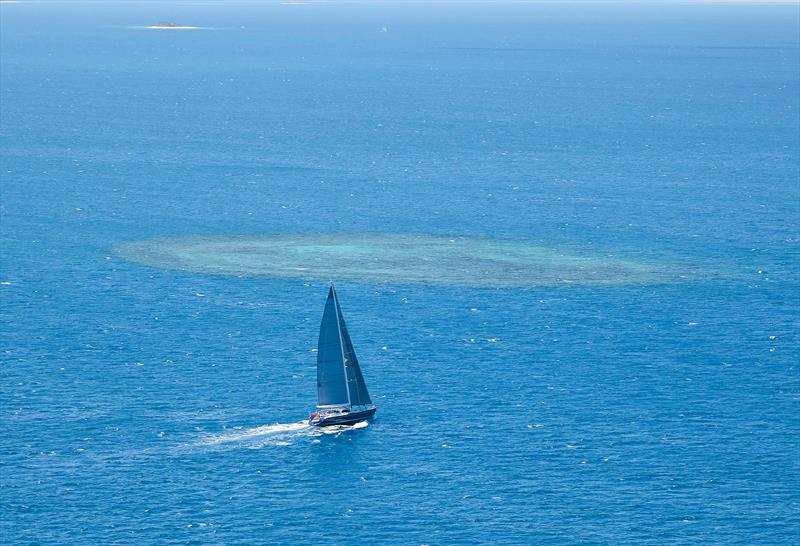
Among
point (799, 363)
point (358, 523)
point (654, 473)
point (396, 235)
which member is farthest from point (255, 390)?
point (396, 235)

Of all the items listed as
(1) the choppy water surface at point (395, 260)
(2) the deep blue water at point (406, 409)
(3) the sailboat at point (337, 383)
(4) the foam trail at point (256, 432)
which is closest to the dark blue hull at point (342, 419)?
(3) the sailboat at point (337, 383)

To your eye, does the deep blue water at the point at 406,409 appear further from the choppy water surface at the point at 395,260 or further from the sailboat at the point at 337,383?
the choppy water surface at the point at 395,260

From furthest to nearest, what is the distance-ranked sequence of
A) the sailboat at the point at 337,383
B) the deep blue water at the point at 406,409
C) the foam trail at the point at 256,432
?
1. the sailboat at the point at 337,383
2. the foam trail at the point at 256,432
3. the deep blue water at the point at 406,409

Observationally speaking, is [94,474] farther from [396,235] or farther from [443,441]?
[396,235]

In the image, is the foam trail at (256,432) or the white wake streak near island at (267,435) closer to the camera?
the white wake streak near island at (267,435)

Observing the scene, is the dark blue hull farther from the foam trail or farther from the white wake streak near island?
the foam trail

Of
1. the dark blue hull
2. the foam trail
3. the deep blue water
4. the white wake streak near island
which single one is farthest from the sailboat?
the deep blue water
